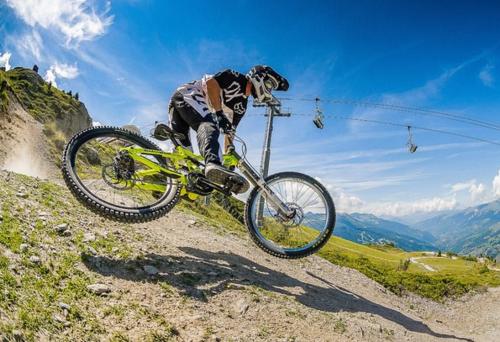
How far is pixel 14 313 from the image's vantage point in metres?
3.85

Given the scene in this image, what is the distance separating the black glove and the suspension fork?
692mm

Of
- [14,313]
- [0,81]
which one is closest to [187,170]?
[14,313]

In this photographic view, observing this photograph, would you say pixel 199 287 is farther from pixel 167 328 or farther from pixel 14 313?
pixel 14 313

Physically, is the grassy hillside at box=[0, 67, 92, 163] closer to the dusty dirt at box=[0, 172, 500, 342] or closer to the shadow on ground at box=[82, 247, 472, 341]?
the dusty dirt at box=[0, 172, 500, 342]

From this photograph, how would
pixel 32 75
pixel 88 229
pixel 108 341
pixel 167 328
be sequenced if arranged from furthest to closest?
pixel 32 75 < pixel 88 229 < pixel 167 328 < pixel 108 341

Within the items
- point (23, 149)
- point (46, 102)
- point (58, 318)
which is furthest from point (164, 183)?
point (46, 102)

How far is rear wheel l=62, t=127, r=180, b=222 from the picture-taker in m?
6.78

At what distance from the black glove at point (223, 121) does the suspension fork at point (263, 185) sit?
27.3 inches

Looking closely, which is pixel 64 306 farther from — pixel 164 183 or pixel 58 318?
pixel 164 183

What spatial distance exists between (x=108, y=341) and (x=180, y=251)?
398cm

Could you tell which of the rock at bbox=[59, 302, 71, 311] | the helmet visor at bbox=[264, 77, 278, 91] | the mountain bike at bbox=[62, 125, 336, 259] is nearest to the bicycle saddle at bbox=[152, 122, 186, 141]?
the mountain bike at bbox=[62, 125, 336, 259]

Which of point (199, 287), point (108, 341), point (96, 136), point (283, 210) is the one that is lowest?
point (108, 341)

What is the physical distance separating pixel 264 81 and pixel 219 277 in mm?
4548

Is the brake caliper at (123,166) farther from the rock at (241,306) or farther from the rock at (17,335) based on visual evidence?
the rock at (17,335)
